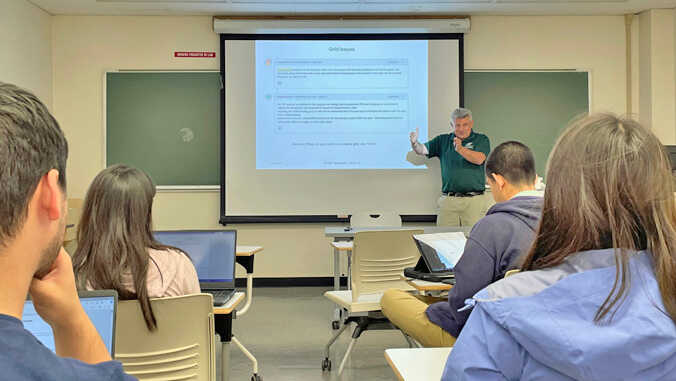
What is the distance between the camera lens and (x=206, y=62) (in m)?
5.89

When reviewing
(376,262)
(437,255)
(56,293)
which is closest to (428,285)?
(437,255)

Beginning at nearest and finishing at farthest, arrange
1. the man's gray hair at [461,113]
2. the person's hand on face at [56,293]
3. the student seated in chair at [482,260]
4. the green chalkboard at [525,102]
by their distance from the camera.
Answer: the person's hand on face at [56,293] → the student seated in chair at [482,260] → the man's gray hair at [461,113] → the green chalkboard at [525,102]

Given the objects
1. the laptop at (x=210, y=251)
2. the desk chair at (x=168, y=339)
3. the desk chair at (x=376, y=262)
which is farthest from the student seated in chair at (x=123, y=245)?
the desk chair at (x=376, y=262)

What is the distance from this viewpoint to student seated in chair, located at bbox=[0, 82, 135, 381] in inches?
23.3

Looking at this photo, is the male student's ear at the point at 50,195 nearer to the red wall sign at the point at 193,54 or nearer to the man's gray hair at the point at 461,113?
the man's gray hair at the point at 461,113

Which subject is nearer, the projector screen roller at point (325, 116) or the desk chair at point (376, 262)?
the desk chair at point (376, 262)

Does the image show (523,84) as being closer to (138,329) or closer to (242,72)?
(242,72)

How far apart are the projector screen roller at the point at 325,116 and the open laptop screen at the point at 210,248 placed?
3127 millimetres

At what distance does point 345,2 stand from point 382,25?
1.98 feet

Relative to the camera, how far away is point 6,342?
22.8 inches

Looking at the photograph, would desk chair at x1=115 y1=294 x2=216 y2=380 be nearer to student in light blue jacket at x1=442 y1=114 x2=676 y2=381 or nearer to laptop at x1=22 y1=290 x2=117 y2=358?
laptop at x1=22 y1=290 x2=117 y2=358

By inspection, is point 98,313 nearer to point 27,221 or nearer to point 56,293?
point 56,293

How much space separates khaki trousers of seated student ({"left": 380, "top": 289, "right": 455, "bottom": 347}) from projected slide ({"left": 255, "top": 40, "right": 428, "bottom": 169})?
3.43 meters

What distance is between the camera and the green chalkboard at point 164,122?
19.2 feet
